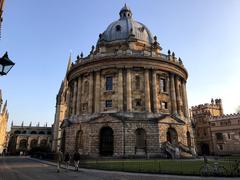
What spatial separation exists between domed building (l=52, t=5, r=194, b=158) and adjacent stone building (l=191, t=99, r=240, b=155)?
19.1 m

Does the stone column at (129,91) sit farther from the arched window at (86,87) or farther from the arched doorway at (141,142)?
the arched window at (86,87)

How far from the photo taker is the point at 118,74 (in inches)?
1471

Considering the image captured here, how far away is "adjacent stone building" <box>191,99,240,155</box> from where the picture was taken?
60312mm

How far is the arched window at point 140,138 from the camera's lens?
3356cm

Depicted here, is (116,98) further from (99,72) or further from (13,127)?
(13,127)

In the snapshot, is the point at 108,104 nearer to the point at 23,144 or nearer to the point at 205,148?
the point at 205,148

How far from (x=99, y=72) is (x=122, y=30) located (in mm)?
14072

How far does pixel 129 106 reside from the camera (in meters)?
35.1

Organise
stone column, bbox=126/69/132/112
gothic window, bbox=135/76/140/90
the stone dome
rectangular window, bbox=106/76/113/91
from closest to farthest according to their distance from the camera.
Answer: stone column, bbox=126/69/132/112
gothic window, bbox=135/76/140/90
rectangular window, bbox=106/76/113/91
the stone dome

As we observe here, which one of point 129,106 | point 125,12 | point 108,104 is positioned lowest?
point 129,106

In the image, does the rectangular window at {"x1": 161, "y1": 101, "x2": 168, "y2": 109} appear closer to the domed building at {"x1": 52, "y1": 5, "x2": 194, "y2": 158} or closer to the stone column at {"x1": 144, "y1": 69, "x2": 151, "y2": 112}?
the domed building at {"x1": 52, "y1": 5, "x2": 194, "y2": 158}

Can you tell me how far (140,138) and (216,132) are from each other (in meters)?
40.5

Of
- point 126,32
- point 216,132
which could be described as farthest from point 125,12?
point 216,132

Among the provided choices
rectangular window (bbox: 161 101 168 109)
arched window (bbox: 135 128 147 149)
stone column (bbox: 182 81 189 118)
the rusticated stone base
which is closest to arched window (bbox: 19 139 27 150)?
the rusticated stone base
